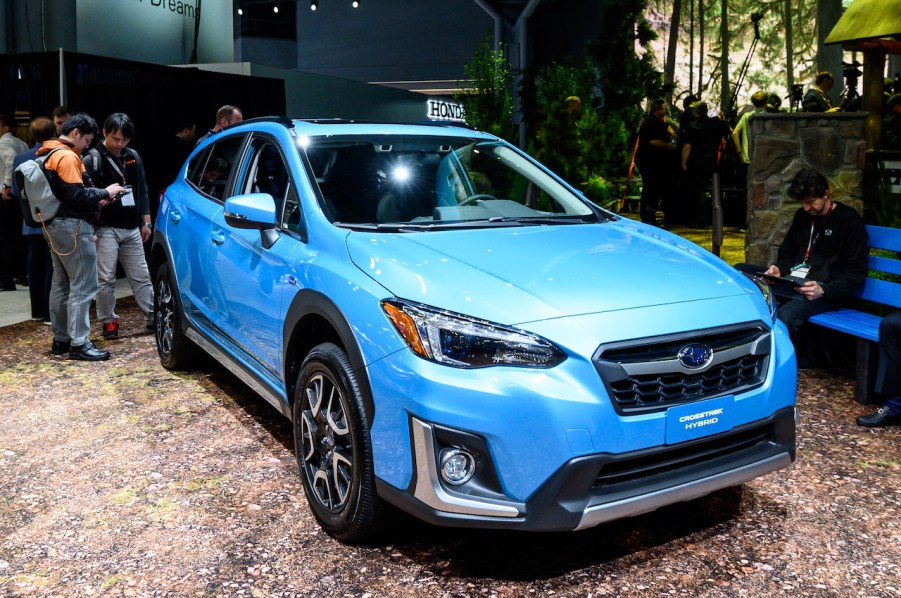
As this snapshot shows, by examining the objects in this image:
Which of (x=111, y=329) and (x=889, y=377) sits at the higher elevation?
(x=889, y=377)

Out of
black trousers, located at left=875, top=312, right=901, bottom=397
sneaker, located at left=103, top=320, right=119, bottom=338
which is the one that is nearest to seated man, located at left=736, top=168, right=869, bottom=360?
black trousers, located at left=875, top=312, right=901, bottom=397

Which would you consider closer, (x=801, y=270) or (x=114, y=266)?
(x=801, y=270)

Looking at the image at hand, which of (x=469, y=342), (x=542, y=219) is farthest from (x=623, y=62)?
(x=469, y=342)

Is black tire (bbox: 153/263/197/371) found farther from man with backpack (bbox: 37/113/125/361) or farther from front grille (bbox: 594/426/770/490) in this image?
front grille (bbox: 594/426/770/490)

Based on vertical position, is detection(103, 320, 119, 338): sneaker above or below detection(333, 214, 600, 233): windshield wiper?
below

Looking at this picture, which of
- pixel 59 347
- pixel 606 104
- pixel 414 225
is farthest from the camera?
pixel 606 104

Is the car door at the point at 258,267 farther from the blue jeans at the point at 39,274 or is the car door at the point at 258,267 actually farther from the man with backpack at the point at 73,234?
the blue jeans at the point at 39,274

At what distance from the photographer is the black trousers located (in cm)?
527

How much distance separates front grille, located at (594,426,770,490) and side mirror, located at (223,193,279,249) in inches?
77.9

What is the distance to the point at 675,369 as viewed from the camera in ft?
10.8

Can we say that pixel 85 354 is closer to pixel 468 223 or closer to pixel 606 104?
pixel 468 223

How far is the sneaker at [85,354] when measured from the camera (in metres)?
6.99

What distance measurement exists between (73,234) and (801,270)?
5.22m

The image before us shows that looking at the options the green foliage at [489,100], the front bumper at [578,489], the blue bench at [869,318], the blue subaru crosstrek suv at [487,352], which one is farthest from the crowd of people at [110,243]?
the green foliage at [489,100]
